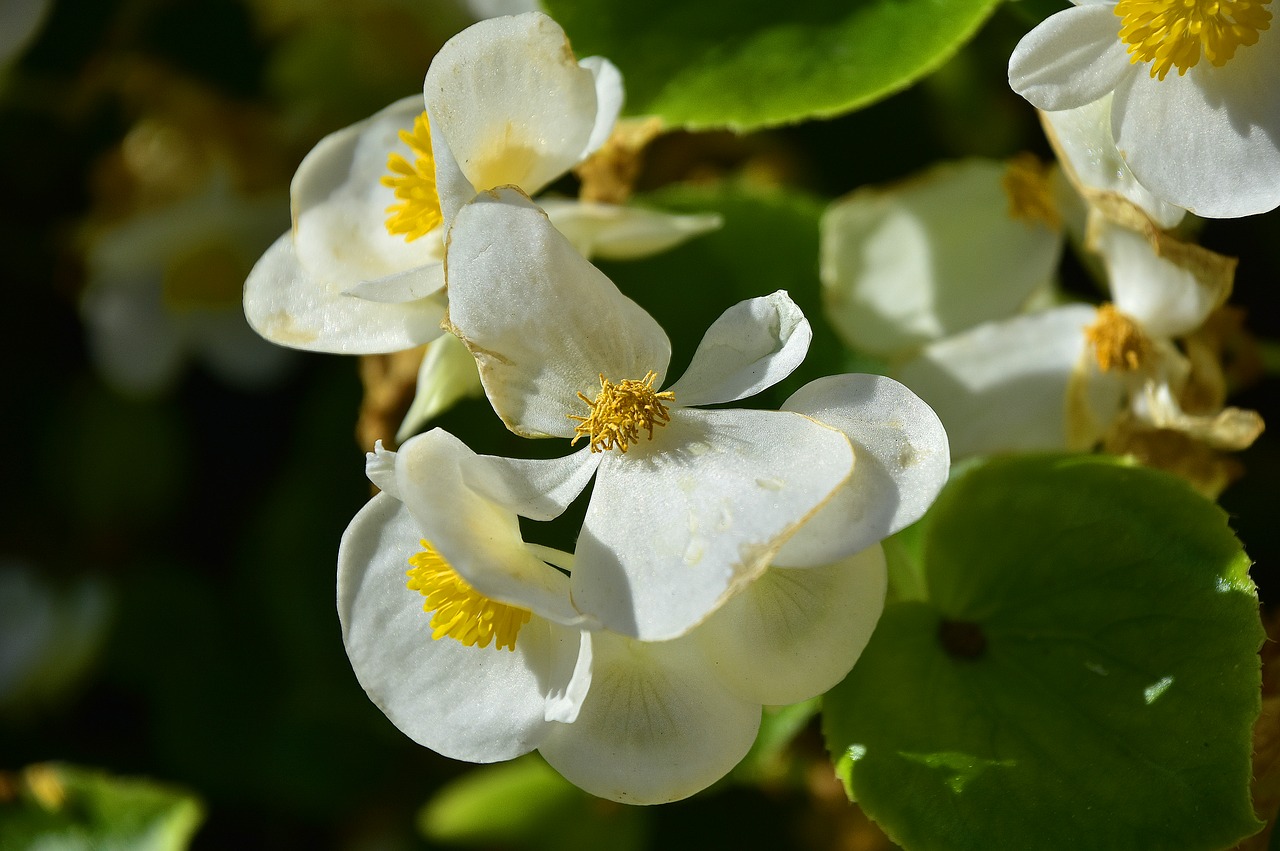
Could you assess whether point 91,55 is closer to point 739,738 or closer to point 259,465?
point 259,465

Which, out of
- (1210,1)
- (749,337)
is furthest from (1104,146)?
(749,337)

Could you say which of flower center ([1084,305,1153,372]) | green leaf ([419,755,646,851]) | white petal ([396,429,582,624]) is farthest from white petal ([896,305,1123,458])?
green leaf ([419,755,646,851])

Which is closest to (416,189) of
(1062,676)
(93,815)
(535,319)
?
(535,319)

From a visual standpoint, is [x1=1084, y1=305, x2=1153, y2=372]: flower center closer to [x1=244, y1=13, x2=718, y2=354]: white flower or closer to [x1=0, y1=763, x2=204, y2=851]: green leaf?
[x1=244, y1=13, x2=718, y2=354]: white flower

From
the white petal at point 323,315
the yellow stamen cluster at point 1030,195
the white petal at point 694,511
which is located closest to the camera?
the white petal at point 694,511

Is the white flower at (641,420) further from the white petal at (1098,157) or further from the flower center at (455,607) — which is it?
the white petal at (1098,157)

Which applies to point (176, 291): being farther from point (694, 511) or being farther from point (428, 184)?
point (694, 511)

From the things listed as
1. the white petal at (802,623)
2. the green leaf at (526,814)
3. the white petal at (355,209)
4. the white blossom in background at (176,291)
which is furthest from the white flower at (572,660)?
the white blossom in background at (176,291)
